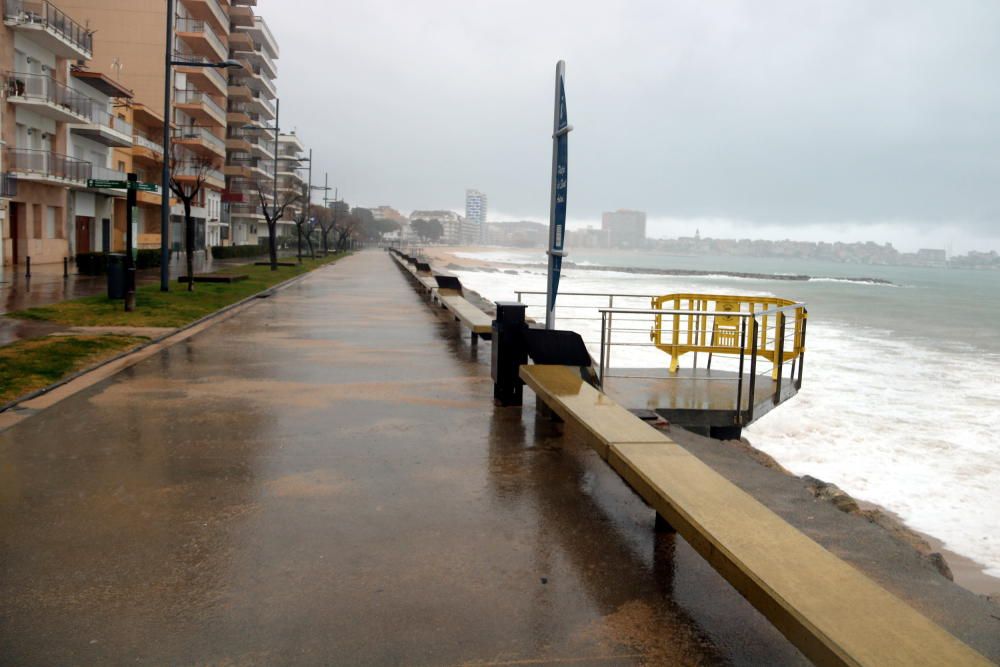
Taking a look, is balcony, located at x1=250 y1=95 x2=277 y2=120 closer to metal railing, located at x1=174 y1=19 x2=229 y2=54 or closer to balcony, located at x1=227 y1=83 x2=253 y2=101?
balcony, located at x1=227 y1=83 x2=253 y2=101

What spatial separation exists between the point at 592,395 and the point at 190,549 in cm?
341

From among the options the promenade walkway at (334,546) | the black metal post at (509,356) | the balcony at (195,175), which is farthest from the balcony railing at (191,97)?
the black metal post at (509,356)

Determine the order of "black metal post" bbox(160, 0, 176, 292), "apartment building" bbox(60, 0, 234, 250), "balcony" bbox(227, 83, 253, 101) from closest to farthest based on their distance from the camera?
"black metal post" bbox(160, 0, 176, 292) → "apartment building" bbox(60, 0, 234, 250) → "balcony" bbox(227, 83, 253, 101)

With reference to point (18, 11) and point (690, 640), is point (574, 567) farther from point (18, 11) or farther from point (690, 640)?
point (18, 11)

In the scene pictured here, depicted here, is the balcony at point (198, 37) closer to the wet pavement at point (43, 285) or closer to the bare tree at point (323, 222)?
the bare tree at point (323, 222)

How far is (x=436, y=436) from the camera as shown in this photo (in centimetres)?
705

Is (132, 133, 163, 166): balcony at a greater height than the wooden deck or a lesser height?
greater

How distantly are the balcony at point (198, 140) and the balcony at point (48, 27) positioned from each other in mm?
17824

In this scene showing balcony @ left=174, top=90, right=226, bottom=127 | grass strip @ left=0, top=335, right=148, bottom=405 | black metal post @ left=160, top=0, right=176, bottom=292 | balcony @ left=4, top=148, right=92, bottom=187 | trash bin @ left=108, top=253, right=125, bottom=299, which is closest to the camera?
grass strip @ left=0, top=335, right=148, bottom=405

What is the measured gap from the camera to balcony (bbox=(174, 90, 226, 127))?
190 ft

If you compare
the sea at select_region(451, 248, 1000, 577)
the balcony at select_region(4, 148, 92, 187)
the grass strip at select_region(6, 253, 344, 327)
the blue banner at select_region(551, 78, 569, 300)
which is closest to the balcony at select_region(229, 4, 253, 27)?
the balcony at select_region(4, 148, 92, 187)

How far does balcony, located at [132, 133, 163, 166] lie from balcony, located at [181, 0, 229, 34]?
15.9 m

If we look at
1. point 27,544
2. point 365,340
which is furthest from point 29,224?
point 27,544

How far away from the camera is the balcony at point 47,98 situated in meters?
31.0
